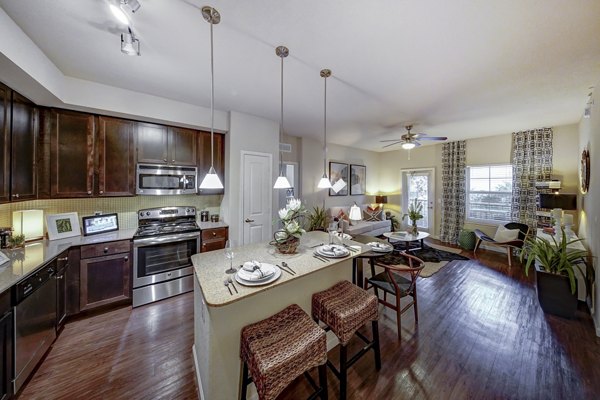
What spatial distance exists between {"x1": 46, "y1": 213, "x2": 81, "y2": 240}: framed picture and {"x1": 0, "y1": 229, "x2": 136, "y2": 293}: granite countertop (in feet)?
0.24

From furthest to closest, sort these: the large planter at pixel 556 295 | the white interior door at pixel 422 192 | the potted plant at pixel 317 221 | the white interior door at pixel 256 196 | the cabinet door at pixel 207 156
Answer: the white interior door at pixel 422 192 → the potted plant at pixel 317 221 → the white interior door at pixel 256 196 → the cabinet door at pixel 207 156 → the large planter at pixel 556 295

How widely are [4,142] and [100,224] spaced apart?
4.05 ft

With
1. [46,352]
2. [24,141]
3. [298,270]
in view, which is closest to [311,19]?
[298,270]

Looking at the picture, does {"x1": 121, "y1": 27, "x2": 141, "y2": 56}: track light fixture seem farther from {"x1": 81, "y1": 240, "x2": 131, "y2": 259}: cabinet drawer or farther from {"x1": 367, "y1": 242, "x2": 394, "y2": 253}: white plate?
{"x1": 367, "y1": 242, "x2": 394, "y2": 253}: white plate

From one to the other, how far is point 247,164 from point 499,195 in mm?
5768

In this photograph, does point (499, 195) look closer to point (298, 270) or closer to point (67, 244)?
point (298, 270)

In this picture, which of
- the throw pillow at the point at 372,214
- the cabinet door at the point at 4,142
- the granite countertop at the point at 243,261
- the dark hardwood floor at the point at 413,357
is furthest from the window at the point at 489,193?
the cabinet door at the point at 4,142

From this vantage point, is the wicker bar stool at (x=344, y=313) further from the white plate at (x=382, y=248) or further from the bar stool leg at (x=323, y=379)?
the white plate at (x=382, y=248)

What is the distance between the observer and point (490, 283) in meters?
3.37

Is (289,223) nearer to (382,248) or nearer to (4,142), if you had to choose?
(382,248)

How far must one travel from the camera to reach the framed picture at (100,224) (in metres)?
2.63

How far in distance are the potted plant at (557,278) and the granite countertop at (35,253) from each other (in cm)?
497

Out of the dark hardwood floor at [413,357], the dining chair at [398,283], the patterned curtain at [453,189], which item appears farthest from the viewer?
the patterned curtain at [453,189]

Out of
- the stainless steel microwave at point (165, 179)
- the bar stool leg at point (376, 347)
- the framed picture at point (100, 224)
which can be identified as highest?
the stainless steel microwave at point (165, 179)
